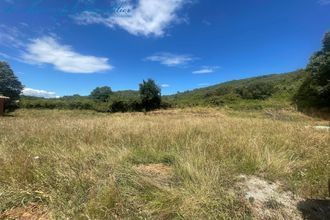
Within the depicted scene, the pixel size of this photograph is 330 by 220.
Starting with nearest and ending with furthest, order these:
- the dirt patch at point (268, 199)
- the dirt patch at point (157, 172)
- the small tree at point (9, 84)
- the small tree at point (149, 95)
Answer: the dirt patch at point (268, 199), the dirt patch at point (157, 172), the small tree at point (149, 95), the small tree at point (9, 84)

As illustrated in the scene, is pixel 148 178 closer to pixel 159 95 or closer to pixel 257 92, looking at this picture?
pixel 159 95

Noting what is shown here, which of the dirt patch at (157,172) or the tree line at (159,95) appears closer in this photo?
the dirt patch at (157,172)

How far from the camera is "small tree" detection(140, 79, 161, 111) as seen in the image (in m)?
37.0

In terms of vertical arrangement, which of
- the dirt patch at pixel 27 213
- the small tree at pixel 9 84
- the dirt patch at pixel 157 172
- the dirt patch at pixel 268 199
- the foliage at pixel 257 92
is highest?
the small tree at pixel 9 84

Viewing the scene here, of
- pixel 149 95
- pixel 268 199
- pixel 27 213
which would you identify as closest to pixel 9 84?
pixel 149 95

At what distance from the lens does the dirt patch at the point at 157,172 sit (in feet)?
11.1

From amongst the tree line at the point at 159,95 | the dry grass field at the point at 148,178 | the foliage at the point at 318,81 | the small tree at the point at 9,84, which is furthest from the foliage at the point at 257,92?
the dry grass field at the point at 148,178

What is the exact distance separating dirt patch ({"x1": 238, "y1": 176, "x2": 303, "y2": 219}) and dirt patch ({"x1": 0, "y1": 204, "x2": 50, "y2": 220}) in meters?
2.05

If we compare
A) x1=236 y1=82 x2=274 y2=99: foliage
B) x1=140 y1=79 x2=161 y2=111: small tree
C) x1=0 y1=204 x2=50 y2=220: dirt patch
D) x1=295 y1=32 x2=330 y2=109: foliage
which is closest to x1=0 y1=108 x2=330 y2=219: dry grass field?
x1=0 y1=204 x2=50 y2=220: dirt patch

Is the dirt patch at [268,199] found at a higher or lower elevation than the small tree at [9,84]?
lower

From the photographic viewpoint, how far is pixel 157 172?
3797 mm

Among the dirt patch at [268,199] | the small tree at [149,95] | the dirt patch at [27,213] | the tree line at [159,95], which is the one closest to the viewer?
the dirt patch at [27,213]

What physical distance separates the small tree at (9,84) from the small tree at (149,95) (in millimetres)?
18315

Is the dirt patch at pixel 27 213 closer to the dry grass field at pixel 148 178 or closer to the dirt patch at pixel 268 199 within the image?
the dry grass field at pixel 148 178
